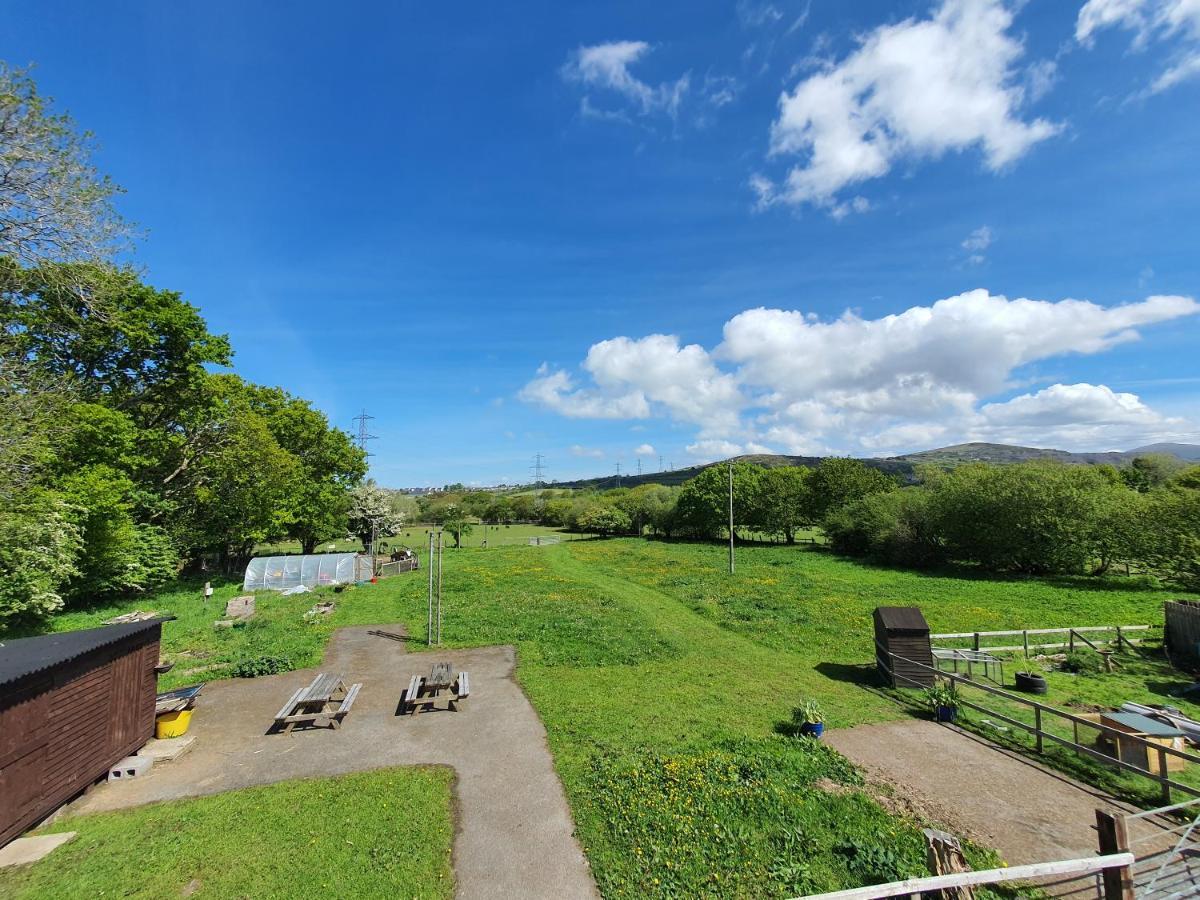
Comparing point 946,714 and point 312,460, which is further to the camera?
point 312,460

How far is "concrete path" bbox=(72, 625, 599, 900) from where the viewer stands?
7.55 meters

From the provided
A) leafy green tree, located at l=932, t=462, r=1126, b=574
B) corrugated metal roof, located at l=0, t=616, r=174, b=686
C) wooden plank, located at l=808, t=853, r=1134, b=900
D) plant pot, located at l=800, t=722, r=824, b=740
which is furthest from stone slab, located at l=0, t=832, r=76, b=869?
leafy green tree, located at l=932, t=462, r=1126, b=574

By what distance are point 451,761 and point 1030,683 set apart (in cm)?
1591

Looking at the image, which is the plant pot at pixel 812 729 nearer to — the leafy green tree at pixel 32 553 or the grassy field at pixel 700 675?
the grassy field at pixel 700 675

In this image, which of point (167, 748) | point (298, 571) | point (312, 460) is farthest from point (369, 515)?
point (167, 748)

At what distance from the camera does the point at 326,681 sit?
46.3ft

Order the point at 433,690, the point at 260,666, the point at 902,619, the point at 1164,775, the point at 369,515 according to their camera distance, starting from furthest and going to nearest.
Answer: the point at 369,515, the point at 260,666, the point at 902,619, the point at 433,690, the point at 1164,775

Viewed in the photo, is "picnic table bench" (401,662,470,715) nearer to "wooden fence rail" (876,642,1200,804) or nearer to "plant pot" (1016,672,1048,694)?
"wooden fence rail" (876,642,1200,804)

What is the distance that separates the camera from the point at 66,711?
30.1 feet

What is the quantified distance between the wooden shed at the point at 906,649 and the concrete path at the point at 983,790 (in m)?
2.61

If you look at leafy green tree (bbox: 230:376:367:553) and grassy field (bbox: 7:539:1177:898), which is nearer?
grassy field (bbox: 7:539:1177:898)

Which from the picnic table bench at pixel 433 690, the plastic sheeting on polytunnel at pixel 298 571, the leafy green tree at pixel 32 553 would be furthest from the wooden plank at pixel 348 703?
the plastic sheeting on polytunnel at pixel 298 571

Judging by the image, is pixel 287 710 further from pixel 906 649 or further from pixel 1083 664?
pixel 1083 664

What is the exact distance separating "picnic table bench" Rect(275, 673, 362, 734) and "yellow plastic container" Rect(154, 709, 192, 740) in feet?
6.27
